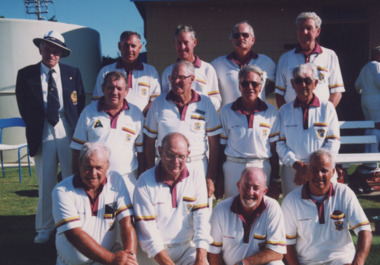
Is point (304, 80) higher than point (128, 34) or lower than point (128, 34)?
lower

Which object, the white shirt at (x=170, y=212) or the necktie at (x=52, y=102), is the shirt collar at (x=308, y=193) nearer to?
the white shirt at (x=170, y=212)

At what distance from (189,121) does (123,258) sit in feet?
4.34

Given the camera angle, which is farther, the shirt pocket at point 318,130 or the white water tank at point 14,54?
the white water tank at point 14,54

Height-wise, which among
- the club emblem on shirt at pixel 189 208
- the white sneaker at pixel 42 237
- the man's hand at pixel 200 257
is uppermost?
the club emblem on shirt at pixel 189 208

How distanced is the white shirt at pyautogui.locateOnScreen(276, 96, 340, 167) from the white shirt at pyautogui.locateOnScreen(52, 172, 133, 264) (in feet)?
4.85

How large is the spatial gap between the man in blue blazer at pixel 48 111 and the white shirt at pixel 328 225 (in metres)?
2.44

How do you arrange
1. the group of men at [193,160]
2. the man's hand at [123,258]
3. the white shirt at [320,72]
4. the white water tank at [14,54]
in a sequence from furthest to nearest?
the white water tank at [14,54] < the white shirt at [320,72] < the group of men at [193,160] < the man's hand at [123,258]

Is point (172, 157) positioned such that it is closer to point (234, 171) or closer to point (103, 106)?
point (234, 171)

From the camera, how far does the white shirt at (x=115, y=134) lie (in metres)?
3.53

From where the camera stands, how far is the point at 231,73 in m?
4.10

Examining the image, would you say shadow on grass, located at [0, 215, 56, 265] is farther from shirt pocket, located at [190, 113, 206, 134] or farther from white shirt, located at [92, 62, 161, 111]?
shirt pocket, located at [190, 113, 206, 134]

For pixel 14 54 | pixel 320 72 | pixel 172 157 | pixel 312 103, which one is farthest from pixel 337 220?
pixel 14 54

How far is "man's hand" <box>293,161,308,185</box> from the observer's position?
3406mm

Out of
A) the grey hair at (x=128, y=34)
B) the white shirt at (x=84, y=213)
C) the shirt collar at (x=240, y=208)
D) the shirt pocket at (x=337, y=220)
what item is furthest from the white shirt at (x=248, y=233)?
the grey hair at (x=128, y=34)
